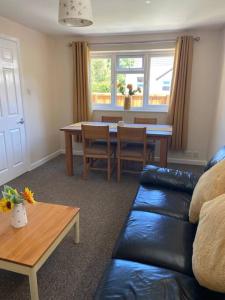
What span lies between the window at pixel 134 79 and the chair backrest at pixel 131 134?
55.3 inches

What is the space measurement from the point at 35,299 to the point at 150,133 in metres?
2.48

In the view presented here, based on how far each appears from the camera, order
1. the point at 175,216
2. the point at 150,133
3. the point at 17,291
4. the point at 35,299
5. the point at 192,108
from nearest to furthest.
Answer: the point at 35,299 → the point at 17,291 → the point at 175,216 → the point at 150,133 → the point at 192,108

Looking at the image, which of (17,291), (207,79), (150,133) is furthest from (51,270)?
(207,79)

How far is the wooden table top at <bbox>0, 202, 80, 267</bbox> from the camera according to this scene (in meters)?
1.42

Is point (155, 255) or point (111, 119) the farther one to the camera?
point (111, 119)

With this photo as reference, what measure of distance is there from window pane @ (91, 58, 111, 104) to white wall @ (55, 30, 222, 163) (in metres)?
0.29

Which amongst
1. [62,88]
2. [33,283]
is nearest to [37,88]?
[62,88]

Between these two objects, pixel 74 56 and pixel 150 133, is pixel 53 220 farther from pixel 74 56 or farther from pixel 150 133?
pixel 74 56

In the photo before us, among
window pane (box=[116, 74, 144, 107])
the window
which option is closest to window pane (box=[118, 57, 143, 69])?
the window

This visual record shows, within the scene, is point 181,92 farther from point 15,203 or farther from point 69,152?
point 15,203

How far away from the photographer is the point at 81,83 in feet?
14.5

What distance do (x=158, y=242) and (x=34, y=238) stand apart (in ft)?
2.85

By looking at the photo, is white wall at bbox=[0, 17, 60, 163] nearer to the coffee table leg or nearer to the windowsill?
the windowsill

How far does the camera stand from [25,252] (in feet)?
4.72
